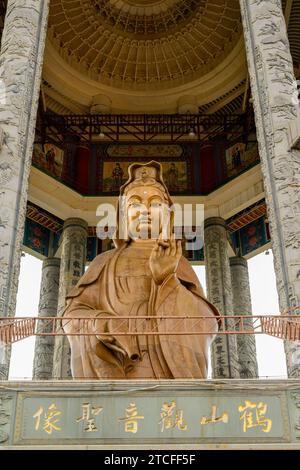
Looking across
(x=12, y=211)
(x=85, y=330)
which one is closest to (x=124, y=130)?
(x=12, y=211)

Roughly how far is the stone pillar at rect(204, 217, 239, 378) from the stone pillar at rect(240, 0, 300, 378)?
4.78 m

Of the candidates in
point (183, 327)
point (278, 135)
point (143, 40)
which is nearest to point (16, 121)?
point (278, 135)

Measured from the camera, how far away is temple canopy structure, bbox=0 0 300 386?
1319cm

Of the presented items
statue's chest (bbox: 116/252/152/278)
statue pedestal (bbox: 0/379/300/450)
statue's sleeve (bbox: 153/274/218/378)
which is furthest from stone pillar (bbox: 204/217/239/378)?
statue pedestal (bbox: 0/379/300/450)

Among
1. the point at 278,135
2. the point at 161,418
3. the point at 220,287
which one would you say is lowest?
the point at 161,418

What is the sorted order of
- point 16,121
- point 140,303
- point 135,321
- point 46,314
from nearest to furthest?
point 135,321
point 140,303
point 16,121
point 46,314

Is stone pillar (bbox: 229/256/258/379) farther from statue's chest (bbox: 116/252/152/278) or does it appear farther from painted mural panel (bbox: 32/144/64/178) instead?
statue's chest (bbox: 116/252/152/278)

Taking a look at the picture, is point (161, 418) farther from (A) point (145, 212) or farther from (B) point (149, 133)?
(B) point (149, 133)

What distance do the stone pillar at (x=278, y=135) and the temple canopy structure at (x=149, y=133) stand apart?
421 cm

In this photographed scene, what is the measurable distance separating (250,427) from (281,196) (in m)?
3.19

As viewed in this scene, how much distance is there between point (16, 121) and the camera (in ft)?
25.5

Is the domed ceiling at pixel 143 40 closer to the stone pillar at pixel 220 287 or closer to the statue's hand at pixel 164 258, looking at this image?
the stone pillar at pixel 220 287

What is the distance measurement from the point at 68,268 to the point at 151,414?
26.1ft

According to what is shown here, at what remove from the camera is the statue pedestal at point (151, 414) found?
484cm
